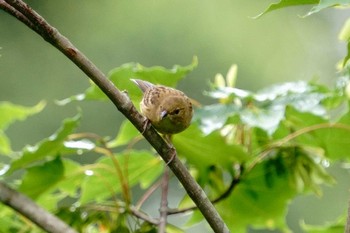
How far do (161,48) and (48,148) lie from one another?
7.08 m

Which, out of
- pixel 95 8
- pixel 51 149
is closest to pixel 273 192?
pixel 51 149

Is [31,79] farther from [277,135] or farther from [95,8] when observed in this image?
[277,135]

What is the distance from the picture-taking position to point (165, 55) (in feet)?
29.9

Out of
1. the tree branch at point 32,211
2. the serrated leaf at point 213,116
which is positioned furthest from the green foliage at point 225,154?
the tree branch at point 32,211

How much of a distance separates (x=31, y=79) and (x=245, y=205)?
289 inches

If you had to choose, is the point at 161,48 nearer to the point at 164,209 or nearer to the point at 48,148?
the point at 48,148

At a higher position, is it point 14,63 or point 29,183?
point 14,63

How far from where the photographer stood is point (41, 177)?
7.18ft

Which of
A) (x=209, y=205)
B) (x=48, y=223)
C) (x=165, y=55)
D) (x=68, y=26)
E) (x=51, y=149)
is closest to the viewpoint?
(x=209, y=205)

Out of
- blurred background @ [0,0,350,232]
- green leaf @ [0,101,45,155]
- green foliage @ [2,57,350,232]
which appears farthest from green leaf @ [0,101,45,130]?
blurred background @ [0,0,350,232]

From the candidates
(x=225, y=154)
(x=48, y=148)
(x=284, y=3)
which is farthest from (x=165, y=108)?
(x=284, y=3)

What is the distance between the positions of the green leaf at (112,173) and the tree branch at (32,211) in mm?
300

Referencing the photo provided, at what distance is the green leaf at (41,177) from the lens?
7.13 ft

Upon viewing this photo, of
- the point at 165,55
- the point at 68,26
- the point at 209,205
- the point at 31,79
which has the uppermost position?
the point at 68,26
